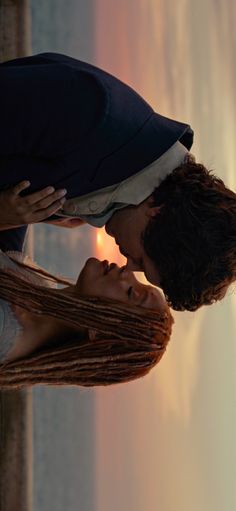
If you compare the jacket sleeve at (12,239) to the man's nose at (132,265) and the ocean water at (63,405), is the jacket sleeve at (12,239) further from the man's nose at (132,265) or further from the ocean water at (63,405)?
the ocean water at (63,405)

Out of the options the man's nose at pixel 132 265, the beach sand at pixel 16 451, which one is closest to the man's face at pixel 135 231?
the man's nose at pixel 132 265

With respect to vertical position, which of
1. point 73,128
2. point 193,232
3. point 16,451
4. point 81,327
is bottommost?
point 16,451

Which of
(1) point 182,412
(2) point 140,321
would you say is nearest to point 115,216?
(2) point 140,321

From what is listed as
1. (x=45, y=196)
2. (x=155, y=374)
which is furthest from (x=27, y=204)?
(x=155, y=374)

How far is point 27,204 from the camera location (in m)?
0.92

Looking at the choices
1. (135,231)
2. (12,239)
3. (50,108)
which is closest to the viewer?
(50,108)

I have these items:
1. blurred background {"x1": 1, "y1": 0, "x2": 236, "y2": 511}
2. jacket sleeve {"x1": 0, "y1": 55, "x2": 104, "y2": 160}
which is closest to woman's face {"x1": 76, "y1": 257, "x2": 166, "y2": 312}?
jacket sleeve {"x1": 0, "y1": 55, "x2": 104, "y2": 160}

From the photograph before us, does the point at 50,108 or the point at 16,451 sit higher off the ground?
the point at 50,108

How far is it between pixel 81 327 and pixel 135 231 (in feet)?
0.55

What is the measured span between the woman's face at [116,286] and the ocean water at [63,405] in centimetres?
104

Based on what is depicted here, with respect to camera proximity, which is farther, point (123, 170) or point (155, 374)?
point (155, 374)

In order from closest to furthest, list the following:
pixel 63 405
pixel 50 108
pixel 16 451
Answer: pixel 50 108
pixel 16 451
pixel 63 405

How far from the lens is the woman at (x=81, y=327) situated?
95 centimetres

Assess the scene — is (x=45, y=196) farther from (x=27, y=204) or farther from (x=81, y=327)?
(x=81, y=327)
